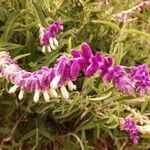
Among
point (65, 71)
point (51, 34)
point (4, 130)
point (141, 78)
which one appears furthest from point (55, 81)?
point (4, 130)

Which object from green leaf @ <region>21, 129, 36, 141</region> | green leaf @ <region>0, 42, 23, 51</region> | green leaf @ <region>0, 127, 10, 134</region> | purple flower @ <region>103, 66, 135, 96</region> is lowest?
green leaf @ <region>21, 129, 36, 141</region>

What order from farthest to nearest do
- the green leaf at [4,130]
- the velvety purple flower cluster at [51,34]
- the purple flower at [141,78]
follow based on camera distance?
the green leaf at [4,130] → the velvety purple flower cluster at [51,34] → the purple flower at [141,78]

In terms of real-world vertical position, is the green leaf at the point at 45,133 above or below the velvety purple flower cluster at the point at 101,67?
below

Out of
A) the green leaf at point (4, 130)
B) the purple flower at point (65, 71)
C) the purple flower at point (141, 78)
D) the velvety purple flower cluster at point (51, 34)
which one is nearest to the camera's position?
the purple flower at point (65, 71)

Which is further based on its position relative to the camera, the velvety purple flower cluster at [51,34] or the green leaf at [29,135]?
the green leaf at [29,135]

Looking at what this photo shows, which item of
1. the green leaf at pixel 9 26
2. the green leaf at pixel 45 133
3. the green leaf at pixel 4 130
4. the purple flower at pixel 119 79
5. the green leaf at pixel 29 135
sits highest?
the purple flower at pixel 119 79

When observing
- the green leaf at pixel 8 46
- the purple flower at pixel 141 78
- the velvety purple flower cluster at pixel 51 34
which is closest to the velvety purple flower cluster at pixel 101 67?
the purple flower at pixel 141 78

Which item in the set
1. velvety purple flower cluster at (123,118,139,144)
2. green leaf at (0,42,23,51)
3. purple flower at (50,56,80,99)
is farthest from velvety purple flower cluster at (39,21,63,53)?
purple flower at (50,56,80,99)

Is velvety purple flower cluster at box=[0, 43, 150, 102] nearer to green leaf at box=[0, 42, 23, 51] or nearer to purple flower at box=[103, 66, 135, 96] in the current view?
purple flower at box=[103, 66, 135, 96]

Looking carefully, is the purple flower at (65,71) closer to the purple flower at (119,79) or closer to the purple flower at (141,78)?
the purple flower at (119,79)

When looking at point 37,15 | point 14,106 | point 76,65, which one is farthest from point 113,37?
point 76,65

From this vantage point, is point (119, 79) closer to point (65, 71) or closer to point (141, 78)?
point (65, 71)
